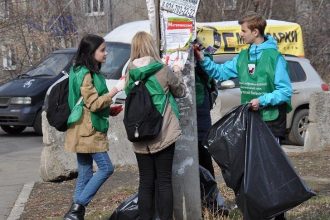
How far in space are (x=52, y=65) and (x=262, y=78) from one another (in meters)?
10.6

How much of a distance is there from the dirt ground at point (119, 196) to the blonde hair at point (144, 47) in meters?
1.48

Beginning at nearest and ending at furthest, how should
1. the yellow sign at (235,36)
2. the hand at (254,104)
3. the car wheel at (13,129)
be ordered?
1. the hand at (254,104)
2. the yellow sign at (235,36)
3. the car wheel at (13,129)

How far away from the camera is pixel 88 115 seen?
624cm

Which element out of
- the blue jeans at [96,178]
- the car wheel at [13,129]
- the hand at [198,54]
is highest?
the hand at [198,54]

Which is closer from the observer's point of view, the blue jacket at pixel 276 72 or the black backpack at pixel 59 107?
the blue jacket at pixel 276 72

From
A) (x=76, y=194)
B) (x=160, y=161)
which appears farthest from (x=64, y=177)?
(x=160, y=161)

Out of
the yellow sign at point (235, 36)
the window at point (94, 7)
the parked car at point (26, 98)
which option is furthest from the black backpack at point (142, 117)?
the window at point (94, 7)

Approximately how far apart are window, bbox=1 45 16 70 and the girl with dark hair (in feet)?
55.2

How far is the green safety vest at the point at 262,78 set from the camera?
18.6ft

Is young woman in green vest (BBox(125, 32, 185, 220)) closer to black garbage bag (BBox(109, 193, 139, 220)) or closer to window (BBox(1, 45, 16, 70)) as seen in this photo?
black garbage bag (BBox(109, 193, 139, 220))

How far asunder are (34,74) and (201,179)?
9972 mm

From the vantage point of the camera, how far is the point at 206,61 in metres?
6.01

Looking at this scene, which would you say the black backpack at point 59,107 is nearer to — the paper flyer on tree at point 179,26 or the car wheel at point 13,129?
the paper flyer on tree at point 179,26

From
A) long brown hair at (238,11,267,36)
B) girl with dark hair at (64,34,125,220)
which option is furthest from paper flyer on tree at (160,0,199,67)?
girl with dark hair at (64,34,125,220)
